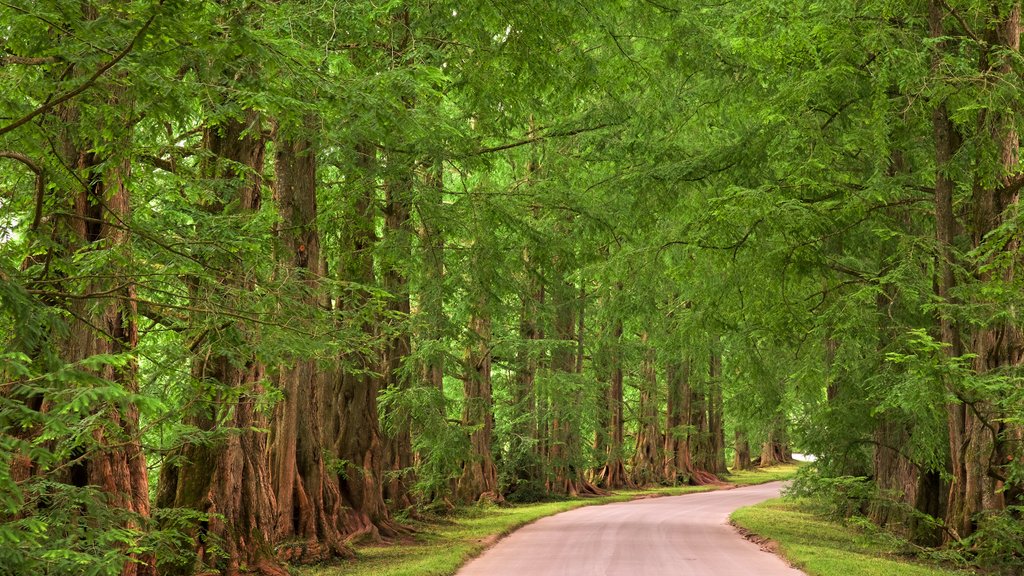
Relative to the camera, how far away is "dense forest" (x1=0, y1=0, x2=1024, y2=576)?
224 inches

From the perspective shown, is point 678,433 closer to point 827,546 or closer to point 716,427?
point 716,427

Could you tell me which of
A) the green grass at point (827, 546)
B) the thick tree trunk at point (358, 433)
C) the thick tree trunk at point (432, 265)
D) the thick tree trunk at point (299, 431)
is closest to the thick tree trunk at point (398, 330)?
the thick tree trunk at point (432, 265)

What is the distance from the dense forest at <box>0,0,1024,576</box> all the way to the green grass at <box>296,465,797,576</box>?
29.5 inches

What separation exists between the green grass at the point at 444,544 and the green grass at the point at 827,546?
1.65 meters

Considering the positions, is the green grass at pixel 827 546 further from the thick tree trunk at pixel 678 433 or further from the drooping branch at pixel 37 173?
the thick tree trunk at pixel 678 433

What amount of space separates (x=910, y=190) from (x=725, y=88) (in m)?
3.80

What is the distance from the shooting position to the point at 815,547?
62.3 feet

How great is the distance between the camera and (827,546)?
19.7m

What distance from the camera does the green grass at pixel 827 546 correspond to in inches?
589

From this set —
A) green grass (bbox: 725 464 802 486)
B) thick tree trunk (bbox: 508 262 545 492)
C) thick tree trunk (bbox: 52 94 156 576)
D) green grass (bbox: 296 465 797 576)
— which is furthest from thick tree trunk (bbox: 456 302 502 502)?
green grass (bbox: 725 464 802 486)

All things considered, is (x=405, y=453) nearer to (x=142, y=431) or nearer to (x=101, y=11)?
(x=142, y=431)

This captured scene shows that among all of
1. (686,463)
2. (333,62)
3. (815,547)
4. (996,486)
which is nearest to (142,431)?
(333,62)

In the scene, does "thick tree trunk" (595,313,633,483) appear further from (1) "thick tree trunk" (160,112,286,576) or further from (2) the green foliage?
(1) "thick tree trunk" (160,112,286,576)

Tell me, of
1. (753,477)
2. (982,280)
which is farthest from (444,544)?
(753,477)
